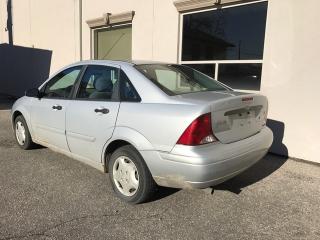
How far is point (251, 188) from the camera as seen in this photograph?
4.36 m

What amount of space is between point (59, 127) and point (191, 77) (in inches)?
75.9

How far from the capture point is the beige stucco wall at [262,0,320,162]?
533cm

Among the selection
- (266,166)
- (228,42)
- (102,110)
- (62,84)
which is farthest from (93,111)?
(228,42)

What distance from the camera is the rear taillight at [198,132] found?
3180 millimetres

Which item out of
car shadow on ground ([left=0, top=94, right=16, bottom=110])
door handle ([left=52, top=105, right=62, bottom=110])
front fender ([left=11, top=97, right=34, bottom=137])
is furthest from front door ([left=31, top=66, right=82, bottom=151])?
car shadow on ground ([left=0, top=94, right=16, bottom=110])

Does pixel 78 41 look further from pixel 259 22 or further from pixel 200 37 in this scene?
pixel 259 22

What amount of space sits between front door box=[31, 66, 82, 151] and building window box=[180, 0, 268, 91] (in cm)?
313

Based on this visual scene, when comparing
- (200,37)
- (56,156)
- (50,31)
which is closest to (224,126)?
(56,156)

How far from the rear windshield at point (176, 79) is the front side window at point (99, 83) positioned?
0.35 metres

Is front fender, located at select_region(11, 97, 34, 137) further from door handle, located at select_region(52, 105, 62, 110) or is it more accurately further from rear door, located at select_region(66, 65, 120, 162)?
rear door, located at select_region(66, 65, 120, 162)

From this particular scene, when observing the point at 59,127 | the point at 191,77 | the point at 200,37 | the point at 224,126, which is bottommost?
the point at 59,127

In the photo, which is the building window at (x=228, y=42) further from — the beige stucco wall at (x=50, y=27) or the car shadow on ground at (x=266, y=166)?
the beige stucco wall at (x=50, y=27)

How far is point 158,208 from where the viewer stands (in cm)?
376

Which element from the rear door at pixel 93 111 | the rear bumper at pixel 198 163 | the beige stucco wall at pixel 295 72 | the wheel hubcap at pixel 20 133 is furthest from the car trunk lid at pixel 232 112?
the wheel hubcap at pixel 20 133
